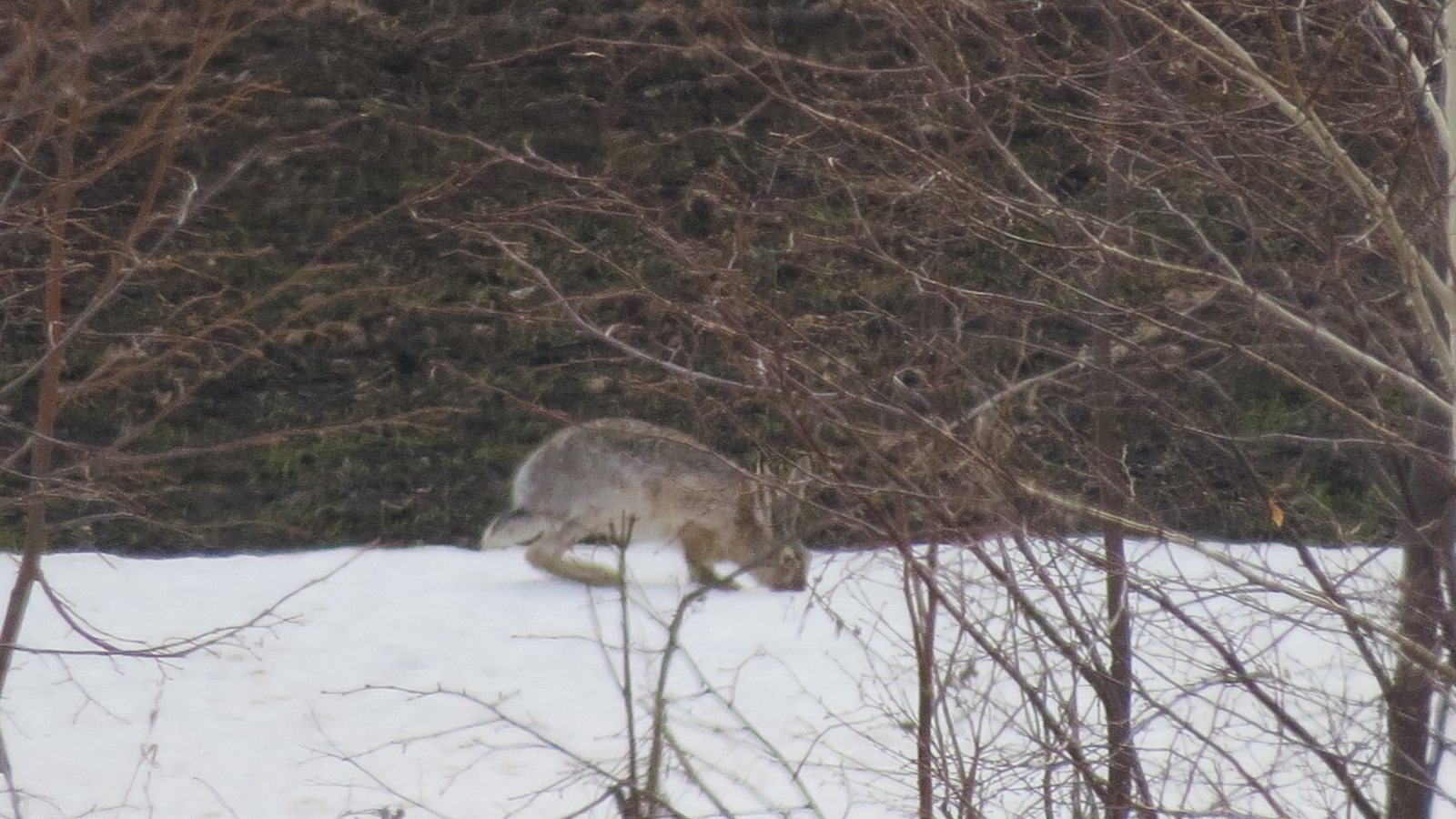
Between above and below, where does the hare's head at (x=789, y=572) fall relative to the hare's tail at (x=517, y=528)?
below

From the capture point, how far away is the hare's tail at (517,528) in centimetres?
698

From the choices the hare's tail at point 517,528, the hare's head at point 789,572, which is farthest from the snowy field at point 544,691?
the hare's tail at point 517,528

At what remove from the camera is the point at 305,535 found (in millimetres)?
7555

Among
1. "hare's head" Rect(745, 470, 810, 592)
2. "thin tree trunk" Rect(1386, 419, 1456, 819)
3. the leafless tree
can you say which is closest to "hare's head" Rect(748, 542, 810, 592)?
"hare's head" Rect(745, 470, 810, 592)

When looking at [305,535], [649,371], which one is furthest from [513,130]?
[305,535]

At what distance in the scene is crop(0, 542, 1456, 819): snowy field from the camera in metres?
3.84

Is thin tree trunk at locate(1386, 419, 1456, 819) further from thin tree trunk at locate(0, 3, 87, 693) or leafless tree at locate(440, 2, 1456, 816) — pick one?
thin tree trunk at locate(0, 3, 87, 693)

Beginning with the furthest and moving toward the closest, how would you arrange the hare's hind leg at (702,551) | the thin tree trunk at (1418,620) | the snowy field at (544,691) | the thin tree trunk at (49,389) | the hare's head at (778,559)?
1. the hare's hind leg at (702,551)
2. the hare's head at (778,559)
3. the snowy field at (544,691)
4. the thin tree trunk at (49,389)
5. the thin tree trunk at (1418,620)

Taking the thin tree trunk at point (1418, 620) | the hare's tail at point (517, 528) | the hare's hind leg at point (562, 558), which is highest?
the hare's tail at point (517, 528)

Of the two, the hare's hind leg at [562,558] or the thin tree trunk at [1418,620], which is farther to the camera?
the hare's hind leg at [562,558]

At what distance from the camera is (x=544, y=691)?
5.66 meters

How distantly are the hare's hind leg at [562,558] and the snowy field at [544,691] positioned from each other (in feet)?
0.40

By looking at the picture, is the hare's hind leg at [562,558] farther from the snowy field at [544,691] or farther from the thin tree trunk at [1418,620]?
the thin tree trunk at [1418,620]

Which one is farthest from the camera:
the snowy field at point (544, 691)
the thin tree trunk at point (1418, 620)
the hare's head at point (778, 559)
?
the hare's head at point (778, 559)
